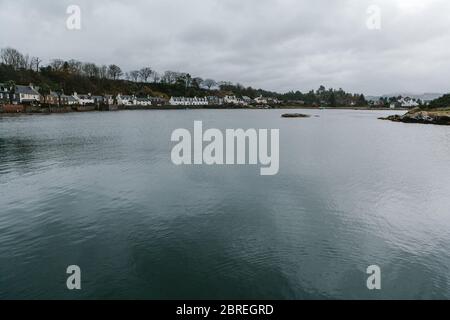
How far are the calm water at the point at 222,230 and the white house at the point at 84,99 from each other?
A: 549 ft

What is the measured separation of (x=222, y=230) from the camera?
19969mm

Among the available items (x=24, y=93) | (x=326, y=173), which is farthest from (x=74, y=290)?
(x=24, y=93)

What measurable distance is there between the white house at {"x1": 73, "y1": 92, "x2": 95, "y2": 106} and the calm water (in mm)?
167377

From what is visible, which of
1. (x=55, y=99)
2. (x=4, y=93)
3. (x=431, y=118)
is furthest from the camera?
(x=55, y=99)

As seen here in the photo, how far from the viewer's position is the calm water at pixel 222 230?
1435 cm

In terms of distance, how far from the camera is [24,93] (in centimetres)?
15112

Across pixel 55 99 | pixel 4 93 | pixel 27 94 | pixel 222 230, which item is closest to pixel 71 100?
pixel 55 99

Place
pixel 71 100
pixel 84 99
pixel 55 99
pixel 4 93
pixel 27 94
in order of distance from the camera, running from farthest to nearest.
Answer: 1. pixel 84 99
2. pixel 71 100
3. pixel 55 99
4. pixel 27 94
5. pixel 4 93

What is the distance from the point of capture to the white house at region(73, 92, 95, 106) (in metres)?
189

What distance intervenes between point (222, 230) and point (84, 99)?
7873 inches

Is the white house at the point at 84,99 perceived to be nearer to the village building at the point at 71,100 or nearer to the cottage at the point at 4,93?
the village building at the point at 71,100

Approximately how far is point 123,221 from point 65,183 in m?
12.5

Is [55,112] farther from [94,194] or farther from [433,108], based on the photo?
[433,108]

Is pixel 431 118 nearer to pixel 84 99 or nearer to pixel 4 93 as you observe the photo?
pixel 4 93
